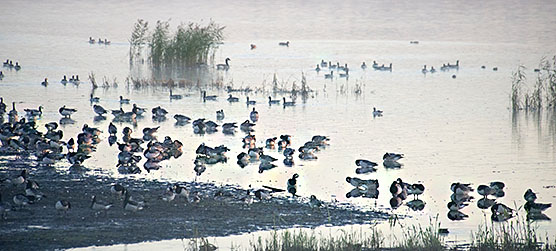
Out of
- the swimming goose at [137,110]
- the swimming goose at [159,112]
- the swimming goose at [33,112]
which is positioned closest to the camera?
the swimming goose at [33,112]

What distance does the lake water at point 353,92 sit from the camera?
19428 millimetres

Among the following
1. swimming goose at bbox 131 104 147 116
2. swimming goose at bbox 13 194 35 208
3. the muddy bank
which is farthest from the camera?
swimming goose at bbox 131 104 147 116

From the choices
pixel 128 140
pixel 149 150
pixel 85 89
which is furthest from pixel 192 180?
pixel 85 89

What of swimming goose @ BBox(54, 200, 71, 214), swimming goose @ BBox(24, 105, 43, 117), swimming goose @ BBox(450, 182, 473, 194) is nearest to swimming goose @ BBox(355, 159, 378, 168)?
swimming goose @ BBox(450, 182, 473, 194)

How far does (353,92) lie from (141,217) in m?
21.6

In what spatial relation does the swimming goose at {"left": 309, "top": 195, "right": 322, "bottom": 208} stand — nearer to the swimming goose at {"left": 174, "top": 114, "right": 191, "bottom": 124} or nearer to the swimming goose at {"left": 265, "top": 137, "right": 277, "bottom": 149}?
the swimming goose at {"left": 265, "top": 137, "right": 277, "bottom": 149}

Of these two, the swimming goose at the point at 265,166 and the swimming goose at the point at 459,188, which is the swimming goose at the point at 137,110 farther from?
the swimming goose at the point at 459,188

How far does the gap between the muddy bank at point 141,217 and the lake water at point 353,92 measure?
1450mm

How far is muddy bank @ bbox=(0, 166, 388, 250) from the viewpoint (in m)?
12.9

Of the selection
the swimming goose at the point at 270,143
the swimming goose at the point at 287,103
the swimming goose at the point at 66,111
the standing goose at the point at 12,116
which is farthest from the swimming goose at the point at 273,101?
the standing goose at the point at 12,116

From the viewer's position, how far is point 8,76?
36969mm

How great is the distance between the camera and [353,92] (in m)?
35.0

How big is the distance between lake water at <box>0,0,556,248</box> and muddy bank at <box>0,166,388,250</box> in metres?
1.45

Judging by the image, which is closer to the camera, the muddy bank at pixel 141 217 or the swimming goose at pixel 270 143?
the muddy bank at pixel 141 217
